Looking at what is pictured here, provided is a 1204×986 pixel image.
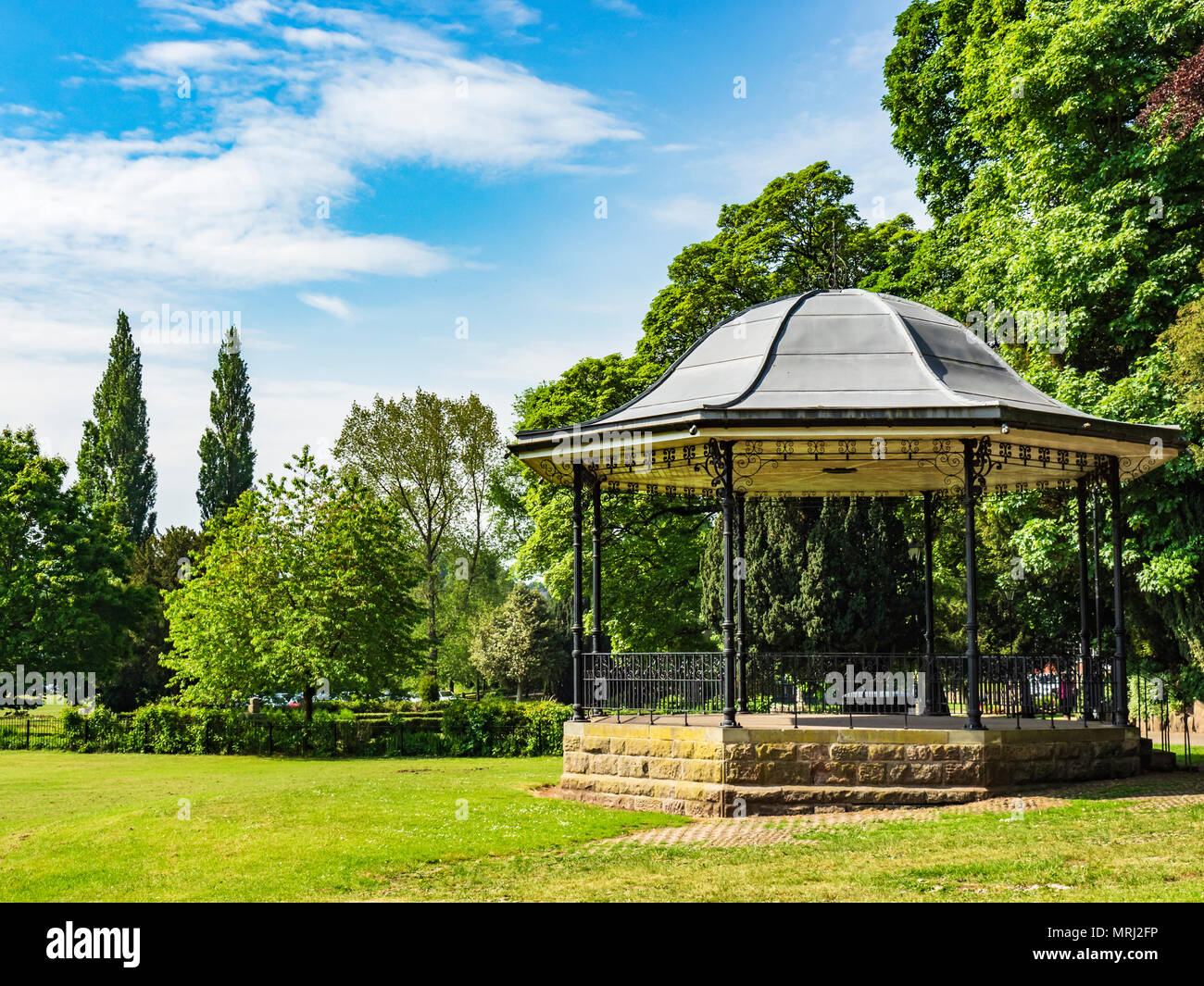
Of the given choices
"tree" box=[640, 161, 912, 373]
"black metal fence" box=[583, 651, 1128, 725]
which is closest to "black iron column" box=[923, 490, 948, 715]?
"black metal fence" box=[583, 651, 1128, 725]

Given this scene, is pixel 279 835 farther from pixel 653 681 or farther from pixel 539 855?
pixel 653 681

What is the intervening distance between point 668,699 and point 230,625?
64.6 feet

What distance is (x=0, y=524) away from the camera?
38.5 meters

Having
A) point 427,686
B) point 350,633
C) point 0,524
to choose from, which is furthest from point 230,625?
point 427,686

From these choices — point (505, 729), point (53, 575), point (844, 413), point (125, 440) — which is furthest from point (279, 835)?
point (125, 440)

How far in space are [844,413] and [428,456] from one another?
3950cm

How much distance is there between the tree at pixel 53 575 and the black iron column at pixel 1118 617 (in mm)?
34115

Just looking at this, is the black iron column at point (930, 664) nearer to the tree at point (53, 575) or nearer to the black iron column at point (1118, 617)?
the black iron column at point (1118, 617)

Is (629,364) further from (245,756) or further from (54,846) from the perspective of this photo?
(54,846)

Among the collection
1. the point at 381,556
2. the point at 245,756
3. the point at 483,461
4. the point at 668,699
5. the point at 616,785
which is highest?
the point at 483,461

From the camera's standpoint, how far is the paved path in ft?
40.1

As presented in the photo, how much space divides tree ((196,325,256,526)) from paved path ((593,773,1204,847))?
48.0 metres

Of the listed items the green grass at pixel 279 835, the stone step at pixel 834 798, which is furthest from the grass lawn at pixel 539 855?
the stone step at pixel 834 798

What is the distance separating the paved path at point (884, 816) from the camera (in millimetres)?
12234
